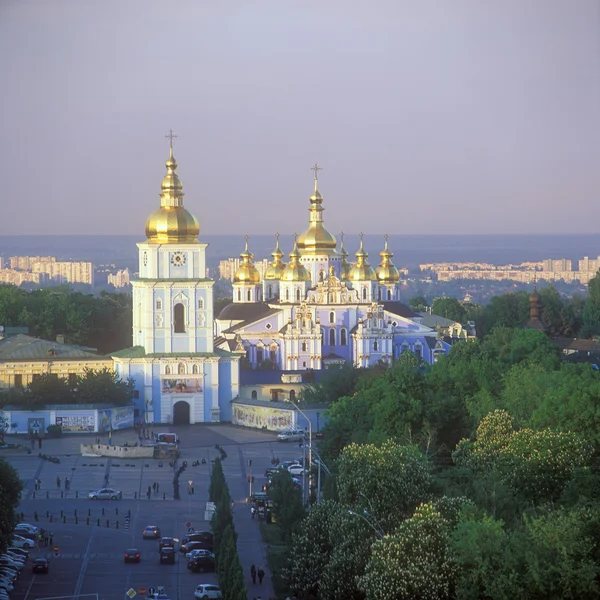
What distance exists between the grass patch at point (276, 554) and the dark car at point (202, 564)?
1221 mm

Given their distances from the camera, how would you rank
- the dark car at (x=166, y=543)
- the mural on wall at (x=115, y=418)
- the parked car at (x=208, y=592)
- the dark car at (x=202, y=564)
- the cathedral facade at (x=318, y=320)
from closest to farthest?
the parked car at (x=208, y=592)
the dark car at (x=202, y=564)
the dark car at (x=166, y=543)
the mural on wall at (x=115, y=418)
the cathedral facade at (x=318, y=320)

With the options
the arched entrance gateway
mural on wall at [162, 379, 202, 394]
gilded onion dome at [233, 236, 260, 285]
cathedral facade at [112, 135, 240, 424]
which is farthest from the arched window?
gilded onion dome at [233, 236, 260, 285]

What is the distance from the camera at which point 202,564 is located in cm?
3856

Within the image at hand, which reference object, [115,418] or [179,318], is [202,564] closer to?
[115,418]

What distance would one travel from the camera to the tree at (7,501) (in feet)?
121

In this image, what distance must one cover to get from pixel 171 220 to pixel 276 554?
26.2 metres

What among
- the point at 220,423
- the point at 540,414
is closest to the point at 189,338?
the point at 220,423

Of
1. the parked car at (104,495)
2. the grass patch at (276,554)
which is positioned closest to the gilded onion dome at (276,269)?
the parked car at (104,495)

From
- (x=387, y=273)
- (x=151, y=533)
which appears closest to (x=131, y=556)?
(x=151, y=533)

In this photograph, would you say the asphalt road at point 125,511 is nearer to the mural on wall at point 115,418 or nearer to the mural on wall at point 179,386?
the mural on wall at point 115,418

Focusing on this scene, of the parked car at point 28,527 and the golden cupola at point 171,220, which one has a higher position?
the golden cupola at point 171,220

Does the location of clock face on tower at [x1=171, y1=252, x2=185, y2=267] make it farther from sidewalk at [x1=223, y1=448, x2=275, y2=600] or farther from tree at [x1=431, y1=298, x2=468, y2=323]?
tree at [x1=431, y1=298, x2=468, y2=323]

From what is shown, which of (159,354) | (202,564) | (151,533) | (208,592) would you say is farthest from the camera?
(159,354)

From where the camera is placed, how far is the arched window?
210 ft
